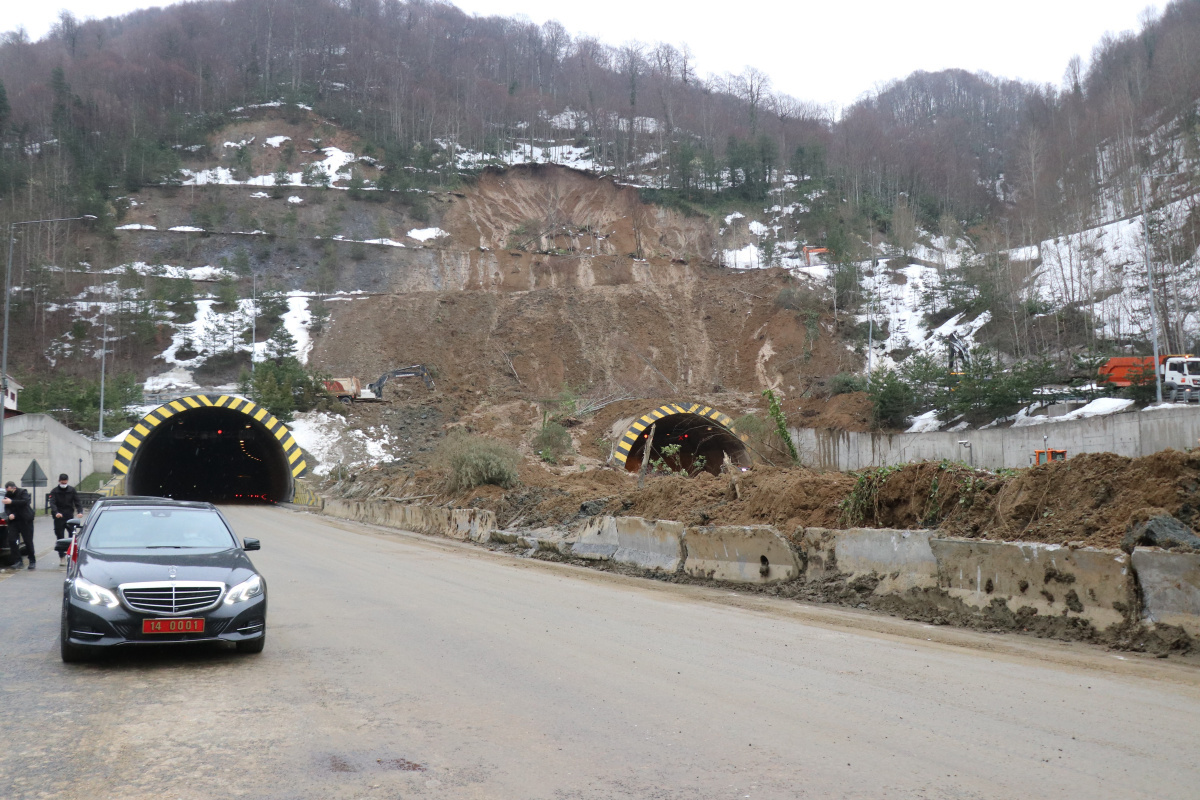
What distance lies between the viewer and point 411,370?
2095 inches

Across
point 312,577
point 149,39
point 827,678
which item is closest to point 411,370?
point 312,577

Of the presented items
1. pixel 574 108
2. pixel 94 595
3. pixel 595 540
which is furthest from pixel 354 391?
pixel 574 108

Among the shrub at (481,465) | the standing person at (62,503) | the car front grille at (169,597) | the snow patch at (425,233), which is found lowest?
the car front grille at (169,597)

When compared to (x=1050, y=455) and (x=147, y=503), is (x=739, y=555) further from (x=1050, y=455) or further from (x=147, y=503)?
(x=1050, y=455)

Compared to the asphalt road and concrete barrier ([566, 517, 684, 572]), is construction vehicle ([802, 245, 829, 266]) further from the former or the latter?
the asphalt road

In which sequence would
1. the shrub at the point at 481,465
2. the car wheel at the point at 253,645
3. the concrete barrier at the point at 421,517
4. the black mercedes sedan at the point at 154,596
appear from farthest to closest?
1. the shrub at the point at 481,465
2. the concrete barrier at the point at 421,517
3. the car wheel at the point at 253,645
4. the black mercedes sedan at the point at 154,596

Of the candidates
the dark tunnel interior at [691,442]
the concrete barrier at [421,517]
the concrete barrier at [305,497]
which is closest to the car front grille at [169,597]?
the concrete barrier at [421,517]

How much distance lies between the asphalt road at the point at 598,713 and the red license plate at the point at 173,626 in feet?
1.14

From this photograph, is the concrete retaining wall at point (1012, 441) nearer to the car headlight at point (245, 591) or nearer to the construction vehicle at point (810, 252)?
the car headlight at point (245, 591)

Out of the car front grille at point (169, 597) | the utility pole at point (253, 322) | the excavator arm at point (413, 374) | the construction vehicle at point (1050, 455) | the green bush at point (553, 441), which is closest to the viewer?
the car front grille at point (169, 597)

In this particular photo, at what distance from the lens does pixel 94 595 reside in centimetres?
700

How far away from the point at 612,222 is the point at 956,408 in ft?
182

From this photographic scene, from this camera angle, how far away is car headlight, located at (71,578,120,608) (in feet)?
22.9

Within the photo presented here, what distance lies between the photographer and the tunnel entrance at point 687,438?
35.5 m
